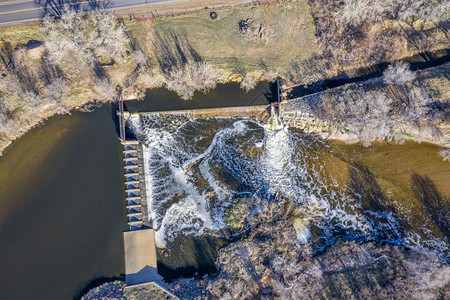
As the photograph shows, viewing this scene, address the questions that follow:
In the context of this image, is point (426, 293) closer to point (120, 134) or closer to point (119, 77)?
point (120, 134)

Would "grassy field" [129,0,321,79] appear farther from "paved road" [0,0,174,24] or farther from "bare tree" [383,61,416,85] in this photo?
"bare tree" [383,61,416,85]

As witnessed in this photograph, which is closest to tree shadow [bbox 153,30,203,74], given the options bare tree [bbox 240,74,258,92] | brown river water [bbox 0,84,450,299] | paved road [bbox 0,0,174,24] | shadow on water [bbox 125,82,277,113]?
shadow on water [bbox 125,82,277,113]

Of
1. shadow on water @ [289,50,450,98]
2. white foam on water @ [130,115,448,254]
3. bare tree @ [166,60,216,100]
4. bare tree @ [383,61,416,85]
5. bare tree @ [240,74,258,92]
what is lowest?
white foam on water @ [130,115,448,254]

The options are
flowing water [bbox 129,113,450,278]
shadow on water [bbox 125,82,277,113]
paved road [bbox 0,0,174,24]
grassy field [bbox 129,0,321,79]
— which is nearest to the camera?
flowing water [bbox 129,113,450,278]

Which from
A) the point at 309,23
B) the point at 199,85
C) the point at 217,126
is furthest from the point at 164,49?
the point at 309,23

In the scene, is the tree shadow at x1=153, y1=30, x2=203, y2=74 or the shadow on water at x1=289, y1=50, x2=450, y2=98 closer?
the shadow on water at x1=289, y1=50, x2=450, y2=98

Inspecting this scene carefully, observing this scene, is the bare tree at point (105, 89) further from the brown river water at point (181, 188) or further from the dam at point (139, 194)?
the brown river water at point (181, 188)

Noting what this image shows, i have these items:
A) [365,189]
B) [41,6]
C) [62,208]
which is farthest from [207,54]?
[62,208]
